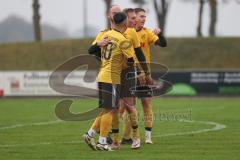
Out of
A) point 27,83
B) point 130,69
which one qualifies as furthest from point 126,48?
point 27,83

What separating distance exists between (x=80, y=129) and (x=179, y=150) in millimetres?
4702

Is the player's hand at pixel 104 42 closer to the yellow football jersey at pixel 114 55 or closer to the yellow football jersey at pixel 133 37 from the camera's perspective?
the yellow football jersey at pixel 114 55

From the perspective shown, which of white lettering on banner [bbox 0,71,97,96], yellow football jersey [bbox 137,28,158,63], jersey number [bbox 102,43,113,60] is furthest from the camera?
white lettering on banner [bbox 0,71,97,96]

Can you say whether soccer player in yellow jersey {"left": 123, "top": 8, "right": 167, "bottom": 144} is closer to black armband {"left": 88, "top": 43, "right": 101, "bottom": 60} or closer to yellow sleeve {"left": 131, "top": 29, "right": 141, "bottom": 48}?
yellow sleeve {"left": 131, "top": 29, "right": 141, "bottom": 48}

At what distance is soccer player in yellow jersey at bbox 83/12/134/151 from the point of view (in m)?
12.5

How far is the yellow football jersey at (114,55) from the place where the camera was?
490 inches

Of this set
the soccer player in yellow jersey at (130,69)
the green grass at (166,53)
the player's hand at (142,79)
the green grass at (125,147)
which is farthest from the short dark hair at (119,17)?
the green grass at (166,53)

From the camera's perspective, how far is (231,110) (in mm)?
23281

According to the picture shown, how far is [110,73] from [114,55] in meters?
Result: 0.31

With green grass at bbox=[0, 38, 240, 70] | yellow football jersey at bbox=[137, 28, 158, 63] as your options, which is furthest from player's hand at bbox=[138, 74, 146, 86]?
green grass at bbox=[0, 38, 240, 70]

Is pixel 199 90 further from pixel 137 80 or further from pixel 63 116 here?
pixel 137 80

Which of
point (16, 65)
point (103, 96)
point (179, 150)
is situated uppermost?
point (103, 96)

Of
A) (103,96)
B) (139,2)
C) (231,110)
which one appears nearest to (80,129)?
(103,96)

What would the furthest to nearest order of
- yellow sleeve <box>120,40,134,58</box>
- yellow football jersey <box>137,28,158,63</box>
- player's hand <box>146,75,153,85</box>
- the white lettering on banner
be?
1. the white lettering on banner
2. yellow football jersey <box>137,28,158,63</box>
3. player's hand <box>146,75,153,85</box>
4. yellow sleeve <box>120,40,134,58</box>
